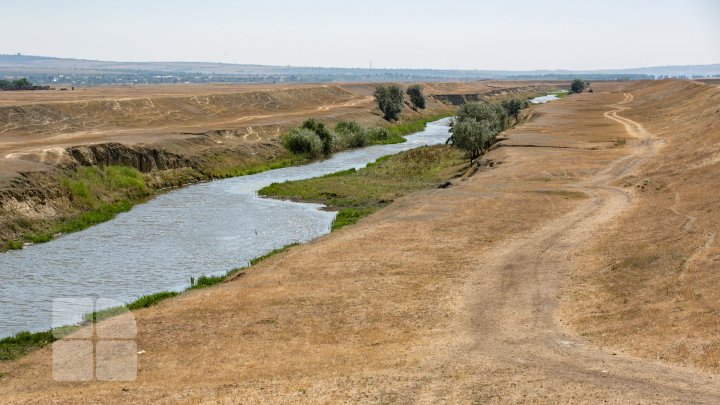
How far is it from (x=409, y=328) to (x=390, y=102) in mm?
105755

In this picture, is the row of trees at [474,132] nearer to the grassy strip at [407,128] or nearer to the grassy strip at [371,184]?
the grassy strip at [371,184]

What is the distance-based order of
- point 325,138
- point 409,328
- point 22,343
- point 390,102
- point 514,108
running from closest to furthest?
point 409,328 < point 22,343 < point 325,138 < point 514,108 < point 390,102

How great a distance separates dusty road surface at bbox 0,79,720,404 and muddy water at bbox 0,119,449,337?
430 centimetres

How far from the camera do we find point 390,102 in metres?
129

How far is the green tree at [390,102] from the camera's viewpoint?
129125mm

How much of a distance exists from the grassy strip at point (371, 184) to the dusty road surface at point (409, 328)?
29.9 ft

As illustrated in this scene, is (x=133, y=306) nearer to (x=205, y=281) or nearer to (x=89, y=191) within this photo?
(x=205, y=281)

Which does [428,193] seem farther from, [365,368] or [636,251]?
[365,368]

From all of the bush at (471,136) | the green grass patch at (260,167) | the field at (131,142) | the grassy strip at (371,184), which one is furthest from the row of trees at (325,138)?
the bush at (471,136)

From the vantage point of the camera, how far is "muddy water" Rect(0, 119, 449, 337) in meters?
32.7

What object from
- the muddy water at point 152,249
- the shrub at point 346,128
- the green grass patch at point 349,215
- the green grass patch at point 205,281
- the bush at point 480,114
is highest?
the bush at point 480,114

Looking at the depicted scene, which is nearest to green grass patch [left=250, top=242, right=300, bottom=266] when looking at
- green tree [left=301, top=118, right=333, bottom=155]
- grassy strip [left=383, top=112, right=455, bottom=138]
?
green tree [left=301, top=118, right=333, bottom=155]

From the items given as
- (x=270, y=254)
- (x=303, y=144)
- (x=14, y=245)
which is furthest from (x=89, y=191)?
(x=303, y=144)

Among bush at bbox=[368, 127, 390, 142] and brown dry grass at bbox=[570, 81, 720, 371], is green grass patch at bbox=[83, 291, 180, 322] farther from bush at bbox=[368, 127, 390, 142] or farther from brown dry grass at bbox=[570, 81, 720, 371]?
bush at bbox=[368, 127, 390, 142]
